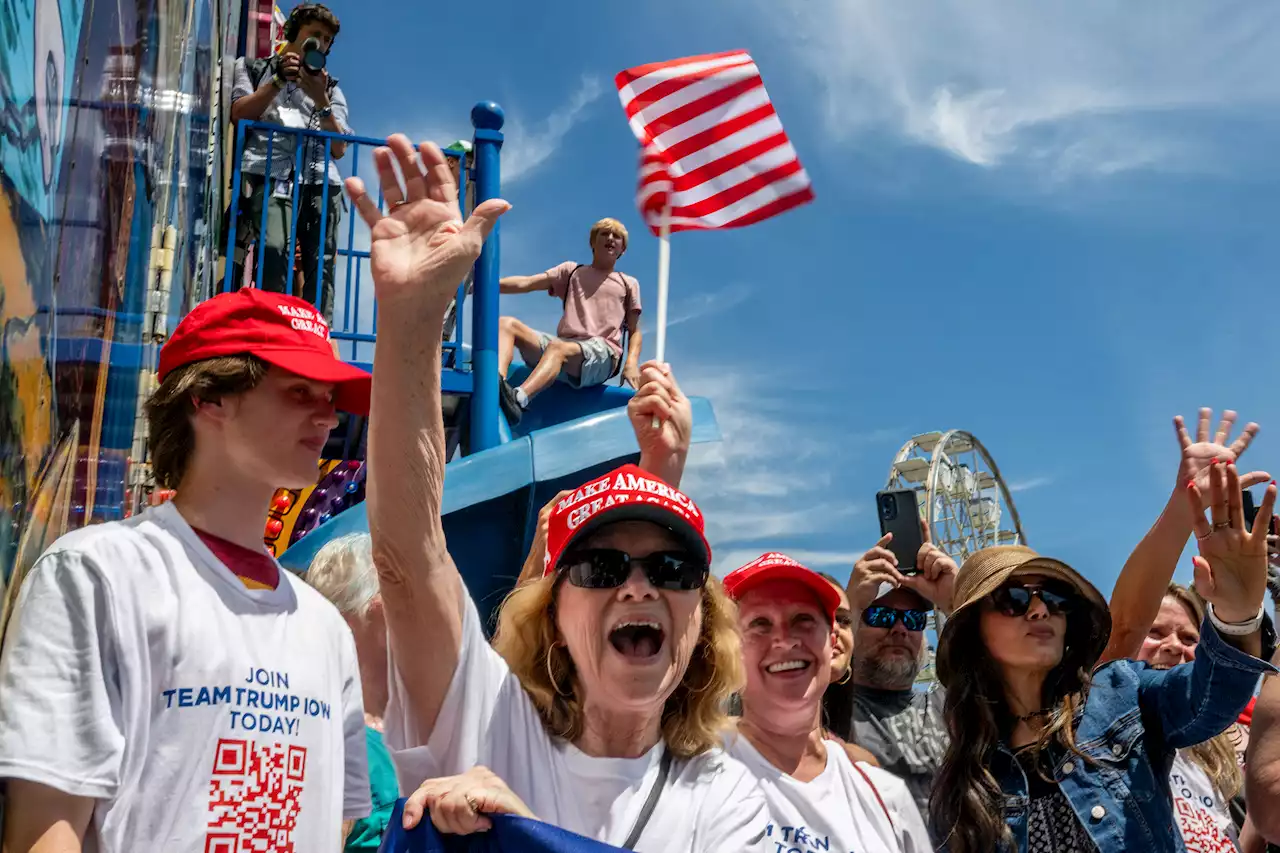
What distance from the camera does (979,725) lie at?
3.46 metres

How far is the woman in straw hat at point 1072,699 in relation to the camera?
3172 mm

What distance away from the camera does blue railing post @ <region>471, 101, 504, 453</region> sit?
7.68m

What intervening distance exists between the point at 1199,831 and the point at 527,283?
262 inches

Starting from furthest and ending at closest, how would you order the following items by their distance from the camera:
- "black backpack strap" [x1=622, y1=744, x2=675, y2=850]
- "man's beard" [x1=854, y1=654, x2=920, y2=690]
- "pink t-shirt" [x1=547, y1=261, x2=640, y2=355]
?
"pink t-shirt" [x1=547, y1=261, x2=640, y2=355], "man's beard" [x1=854, y1=654, x2=920, y2=690], "black backpack strap" [x1=622, y1=744, x2=675, y2=850]

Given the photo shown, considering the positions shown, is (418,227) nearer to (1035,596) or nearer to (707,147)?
(1035,596)

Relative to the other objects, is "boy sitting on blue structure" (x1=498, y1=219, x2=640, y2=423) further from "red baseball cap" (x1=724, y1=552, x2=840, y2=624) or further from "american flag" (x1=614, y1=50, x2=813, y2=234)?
"red baseball cap" (x1=724, y1=552, x2=840, y2=624)

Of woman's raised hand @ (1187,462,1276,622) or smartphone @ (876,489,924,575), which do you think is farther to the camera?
smartphone @ (876,489,924,575)

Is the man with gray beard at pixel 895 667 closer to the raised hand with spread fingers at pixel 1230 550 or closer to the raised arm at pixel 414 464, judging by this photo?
the raised hand with spread fingers at pixel 1230 550

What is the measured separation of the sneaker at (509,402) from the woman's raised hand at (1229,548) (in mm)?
5392

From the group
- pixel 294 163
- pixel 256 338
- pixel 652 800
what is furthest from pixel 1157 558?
pixel 294 163

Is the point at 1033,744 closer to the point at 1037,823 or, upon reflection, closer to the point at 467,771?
the point at 1037,823

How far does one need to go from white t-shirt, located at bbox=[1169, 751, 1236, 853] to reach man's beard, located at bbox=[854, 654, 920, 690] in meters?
0.88

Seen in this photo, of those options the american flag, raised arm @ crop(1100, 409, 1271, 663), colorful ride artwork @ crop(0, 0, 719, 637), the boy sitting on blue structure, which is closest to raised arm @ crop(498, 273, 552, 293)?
the boy sitting on blue structure

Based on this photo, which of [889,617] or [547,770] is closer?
[547,770]
